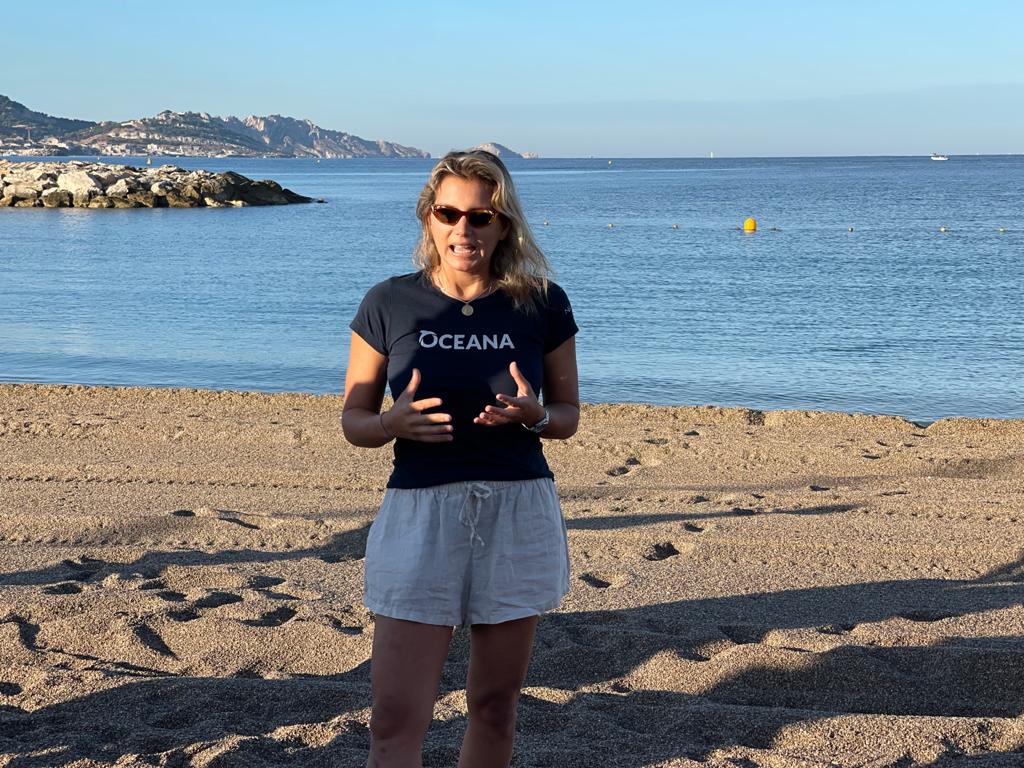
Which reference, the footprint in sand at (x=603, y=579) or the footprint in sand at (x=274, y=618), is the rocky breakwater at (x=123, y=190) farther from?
the footprint in sand at (x=274, y=618)

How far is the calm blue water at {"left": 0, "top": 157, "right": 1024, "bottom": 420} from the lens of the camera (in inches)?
643

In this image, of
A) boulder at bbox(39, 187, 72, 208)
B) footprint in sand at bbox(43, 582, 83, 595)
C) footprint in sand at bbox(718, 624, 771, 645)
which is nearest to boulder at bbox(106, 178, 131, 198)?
boulder at bbox(39, 187, 72, 208)

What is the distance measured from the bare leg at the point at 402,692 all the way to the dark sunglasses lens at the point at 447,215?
1018 mm

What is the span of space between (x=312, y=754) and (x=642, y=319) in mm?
19143

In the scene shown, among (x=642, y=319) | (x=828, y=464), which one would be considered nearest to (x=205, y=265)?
(x=642, y=319)

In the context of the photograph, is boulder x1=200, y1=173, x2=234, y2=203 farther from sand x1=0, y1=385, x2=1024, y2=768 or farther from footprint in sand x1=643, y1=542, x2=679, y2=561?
footprint in sand x1=643, y1=542, x2=679, y2=561

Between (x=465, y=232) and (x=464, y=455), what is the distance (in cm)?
57

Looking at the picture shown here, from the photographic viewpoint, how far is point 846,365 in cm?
1772

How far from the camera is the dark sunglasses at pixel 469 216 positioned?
118 inches

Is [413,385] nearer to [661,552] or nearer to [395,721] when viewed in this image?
[395,721]

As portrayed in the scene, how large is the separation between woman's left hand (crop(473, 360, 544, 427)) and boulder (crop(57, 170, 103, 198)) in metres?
65.3

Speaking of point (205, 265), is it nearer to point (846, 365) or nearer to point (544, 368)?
point (846, 365)

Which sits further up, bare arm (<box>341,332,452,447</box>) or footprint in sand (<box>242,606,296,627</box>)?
bare arm (<box>341,332,452,447</box>)

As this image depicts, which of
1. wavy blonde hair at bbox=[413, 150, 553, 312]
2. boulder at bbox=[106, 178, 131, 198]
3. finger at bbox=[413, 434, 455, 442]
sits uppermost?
wavy blonde hair at bbox=[413, 150, 553, 312]
